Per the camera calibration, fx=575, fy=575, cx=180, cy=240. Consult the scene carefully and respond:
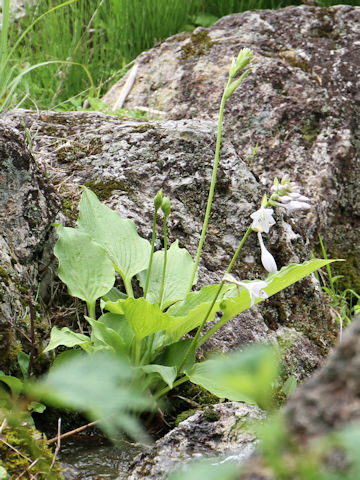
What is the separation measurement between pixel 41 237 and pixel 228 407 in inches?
31.5

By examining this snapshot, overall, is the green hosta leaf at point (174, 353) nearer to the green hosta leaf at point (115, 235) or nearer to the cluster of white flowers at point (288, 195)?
the green hosta leaf at point (115, 235)

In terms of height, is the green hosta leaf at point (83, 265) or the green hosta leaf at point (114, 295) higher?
the green hosta leaf at point (83, 265)

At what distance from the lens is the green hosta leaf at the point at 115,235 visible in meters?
1.86

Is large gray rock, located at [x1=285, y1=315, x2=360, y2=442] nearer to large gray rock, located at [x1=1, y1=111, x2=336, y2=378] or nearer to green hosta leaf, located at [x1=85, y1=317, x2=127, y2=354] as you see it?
green hosta leaf, located at [x1=85, y1=317, x2=127, y2=354]

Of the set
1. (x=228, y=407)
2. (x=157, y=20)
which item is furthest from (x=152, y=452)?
(x=157, y=20)

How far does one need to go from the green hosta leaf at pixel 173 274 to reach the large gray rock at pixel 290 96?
120cm

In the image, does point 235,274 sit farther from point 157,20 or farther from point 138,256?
point 157,20

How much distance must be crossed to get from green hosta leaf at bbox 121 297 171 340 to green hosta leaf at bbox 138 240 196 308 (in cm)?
22

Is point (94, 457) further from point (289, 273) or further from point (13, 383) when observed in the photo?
point (289, 273)

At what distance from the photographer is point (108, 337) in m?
1.65

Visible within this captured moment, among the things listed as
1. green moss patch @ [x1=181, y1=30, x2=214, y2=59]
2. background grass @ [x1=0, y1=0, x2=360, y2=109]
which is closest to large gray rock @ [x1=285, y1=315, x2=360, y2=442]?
green moss patch @ [x1=181, y1=30, x2=214, y2=59]

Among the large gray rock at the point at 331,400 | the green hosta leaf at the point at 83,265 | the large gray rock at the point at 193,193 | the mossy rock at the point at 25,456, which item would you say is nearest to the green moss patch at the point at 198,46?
the large gray rock at the point at 193,193

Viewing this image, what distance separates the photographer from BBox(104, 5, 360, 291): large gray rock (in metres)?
3.22

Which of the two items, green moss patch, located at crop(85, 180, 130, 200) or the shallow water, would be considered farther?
green moss patch, located at crop(85, 180, 130, 200)
